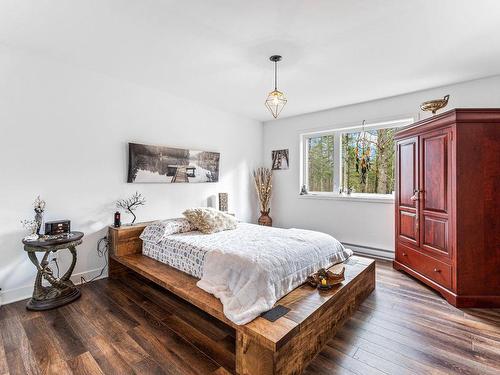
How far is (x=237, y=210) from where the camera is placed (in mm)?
5043

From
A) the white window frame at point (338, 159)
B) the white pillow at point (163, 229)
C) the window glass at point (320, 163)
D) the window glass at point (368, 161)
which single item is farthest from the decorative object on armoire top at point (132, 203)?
the window glass at point (368, 161)

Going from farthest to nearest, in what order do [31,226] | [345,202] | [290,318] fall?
1. [345,202]
2. [31,226]
3. [290,318]

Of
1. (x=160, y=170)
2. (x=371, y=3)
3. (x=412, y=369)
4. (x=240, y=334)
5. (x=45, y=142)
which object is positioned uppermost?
(x=371, y=3)

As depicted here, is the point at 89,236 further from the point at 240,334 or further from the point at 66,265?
the point at 240,334

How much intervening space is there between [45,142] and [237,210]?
3172 mm

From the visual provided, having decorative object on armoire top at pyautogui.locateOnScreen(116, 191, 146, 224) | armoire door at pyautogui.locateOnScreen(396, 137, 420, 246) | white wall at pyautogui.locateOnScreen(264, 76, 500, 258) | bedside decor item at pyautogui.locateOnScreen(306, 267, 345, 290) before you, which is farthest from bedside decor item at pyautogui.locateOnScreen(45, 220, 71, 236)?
armoire door at pyautogui.locateOnScreen(396, 137, 420, 246)

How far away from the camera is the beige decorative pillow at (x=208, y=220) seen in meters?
3.20

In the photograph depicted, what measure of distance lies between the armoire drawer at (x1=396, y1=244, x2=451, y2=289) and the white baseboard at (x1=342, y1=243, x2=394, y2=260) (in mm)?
460

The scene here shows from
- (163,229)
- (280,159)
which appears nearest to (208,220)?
(163,229)

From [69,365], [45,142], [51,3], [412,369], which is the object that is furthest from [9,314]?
[412,369]

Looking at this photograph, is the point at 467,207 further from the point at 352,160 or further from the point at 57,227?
the point at 57,227

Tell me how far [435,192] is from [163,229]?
313cm

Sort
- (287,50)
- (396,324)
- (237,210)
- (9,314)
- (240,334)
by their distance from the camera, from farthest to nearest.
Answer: (237,210) → (287,50) → (9,314) → (396,324) → (240,334)

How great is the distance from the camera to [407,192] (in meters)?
3.27
